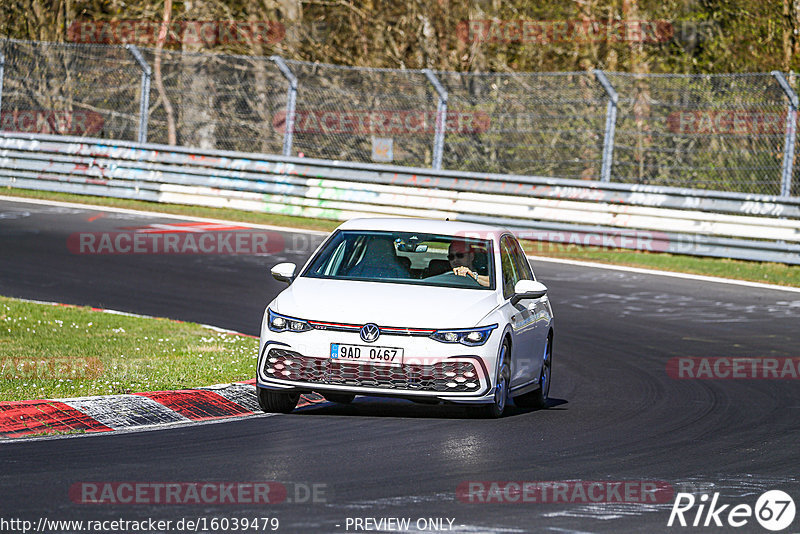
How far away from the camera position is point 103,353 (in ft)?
40.3

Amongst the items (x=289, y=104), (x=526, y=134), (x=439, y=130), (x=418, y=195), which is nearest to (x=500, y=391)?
(x=418, y=195)

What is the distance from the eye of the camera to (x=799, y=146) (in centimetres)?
2356

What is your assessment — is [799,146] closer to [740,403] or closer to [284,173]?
[284,173]

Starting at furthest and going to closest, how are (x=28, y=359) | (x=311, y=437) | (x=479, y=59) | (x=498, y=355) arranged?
(x=479, y=59) < (x=28, y=359) < (x=498, y=355) < (x=311, y=437)

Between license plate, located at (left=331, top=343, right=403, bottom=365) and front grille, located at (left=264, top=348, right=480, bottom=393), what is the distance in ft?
0.11

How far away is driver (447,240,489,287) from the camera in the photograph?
10586mm

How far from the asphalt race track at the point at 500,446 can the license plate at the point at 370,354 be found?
446 mm

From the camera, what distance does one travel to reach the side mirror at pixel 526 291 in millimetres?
10352

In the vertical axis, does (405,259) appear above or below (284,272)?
above

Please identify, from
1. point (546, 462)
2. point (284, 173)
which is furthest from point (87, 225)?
point (546, 462)

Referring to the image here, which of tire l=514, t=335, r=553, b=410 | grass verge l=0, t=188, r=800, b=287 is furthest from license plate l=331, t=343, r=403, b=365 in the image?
grass verge l=0, t=188, r=800, b=287

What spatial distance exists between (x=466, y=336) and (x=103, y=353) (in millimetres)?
4027

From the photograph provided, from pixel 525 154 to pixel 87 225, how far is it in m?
7.81

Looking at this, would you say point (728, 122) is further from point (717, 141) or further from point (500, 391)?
point (500, 391)
